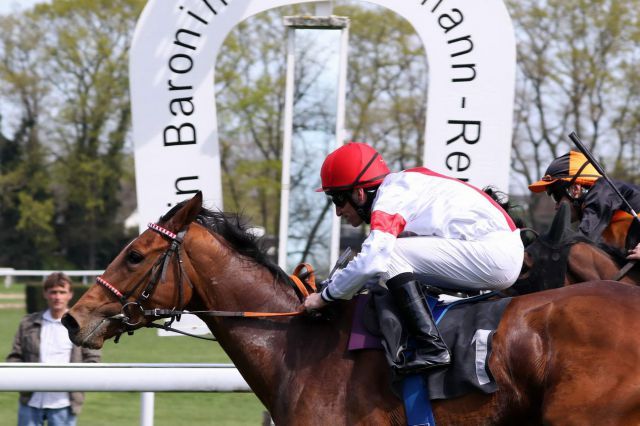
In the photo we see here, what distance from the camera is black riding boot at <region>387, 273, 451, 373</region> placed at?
3.59 m

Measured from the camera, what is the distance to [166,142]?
6.11 meters

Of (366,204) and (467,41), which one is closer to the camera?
(366,204)

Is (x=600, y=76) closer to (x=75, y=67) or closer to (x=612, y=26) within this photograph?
(x=612, y=26)

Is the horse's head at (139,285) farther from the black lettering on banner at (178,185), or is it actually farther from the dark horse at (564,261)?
the black lettering on banner at (178,185)

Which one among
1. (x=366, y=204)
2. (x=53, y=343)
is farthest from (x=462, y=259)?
(x=53, y=343)

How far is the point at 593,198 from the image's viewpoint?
487 centimetres

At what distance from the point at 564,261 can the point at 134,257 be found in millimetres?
2075

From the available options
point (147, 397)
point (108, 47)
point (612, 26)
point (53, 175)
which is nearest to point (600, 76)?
point (612, 26)

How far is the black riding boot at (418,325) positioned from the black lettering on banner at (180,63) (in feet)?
9.43

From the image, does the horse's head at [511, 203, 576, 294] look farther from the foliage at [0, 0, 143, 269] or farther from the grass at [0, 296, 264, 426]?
the foliage at [0, 0, 143, 269]

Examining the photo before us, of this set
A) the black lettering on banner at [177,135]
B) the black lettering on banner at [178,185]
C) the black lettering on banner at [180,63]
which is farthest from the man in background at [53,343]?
the black lettering on banner at [180,63]

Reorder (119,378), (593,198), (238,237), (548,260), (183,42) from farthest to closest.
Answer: (183,42), (119,378), (593,198), (548,260), (238,237)

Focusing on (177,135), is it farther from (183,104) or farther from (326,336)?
(326,336)

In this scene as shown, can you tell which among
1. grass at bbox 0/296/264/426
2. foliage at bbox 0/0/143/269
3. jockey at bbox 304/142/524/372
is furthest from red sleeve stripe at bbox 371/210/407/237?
foliage at bbox 0/0/143/269
